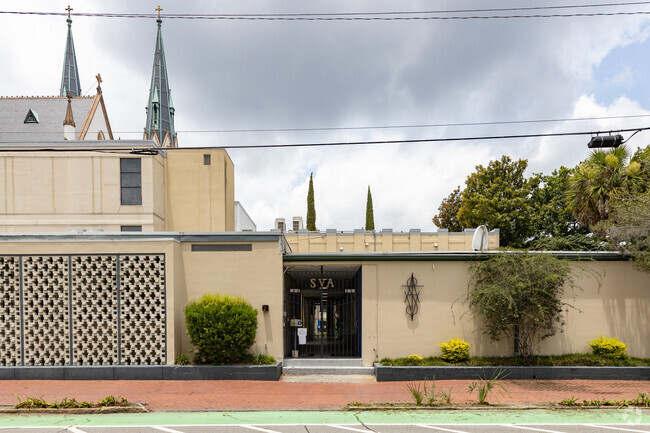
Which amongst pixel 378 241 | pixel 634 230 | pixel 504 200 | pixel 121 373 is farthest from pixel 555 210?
pixel 121 373

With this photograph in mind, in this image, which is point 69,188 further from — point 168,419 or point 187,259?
point 168,419

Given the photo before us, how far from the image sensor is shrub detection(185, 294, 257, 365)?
13617 mm

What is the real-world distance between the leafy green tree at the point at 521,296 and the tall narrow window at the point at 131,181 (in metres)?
15.7

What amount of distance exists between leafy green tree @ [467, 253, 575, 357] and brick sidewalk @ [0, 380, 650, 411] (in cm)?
165

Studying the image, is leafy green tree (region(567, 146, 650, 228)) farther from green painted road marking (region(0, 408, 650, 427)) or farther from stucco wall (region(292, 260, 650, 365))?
green painted road marking (region(0, 408, 650, 427))

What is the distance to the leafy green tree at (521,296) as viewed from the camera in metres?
13.5

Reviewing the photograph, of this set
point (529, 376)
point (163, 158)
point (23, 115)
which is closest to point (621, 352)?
point (529, 376)

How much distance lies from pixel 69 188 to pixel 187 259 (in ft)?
34.3

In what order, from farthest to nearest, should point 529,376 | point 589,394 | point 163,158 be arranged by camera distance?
point 163,158 < point 529,376 < point 589,394

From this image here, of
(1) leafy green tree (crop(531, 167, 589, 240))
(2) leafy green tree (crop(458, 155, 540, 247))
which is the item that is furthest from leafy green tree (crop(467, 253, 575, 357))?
(1) leafy green tree (crop(531, 167, 589, 240))

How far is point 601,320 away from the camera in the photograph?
14.9m

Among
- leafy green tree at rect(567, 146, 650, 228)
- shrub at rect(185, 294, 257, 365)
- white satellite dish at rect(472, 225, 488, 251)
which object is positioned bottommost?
shrub at rect(185, 294, 257, 365)

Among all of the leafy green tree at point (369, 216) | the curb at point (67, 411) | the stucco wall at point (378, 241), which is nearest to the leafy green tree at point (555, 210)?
the stucco wall at point (378, 241)

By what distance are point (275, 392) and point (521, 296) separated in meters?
7.51
